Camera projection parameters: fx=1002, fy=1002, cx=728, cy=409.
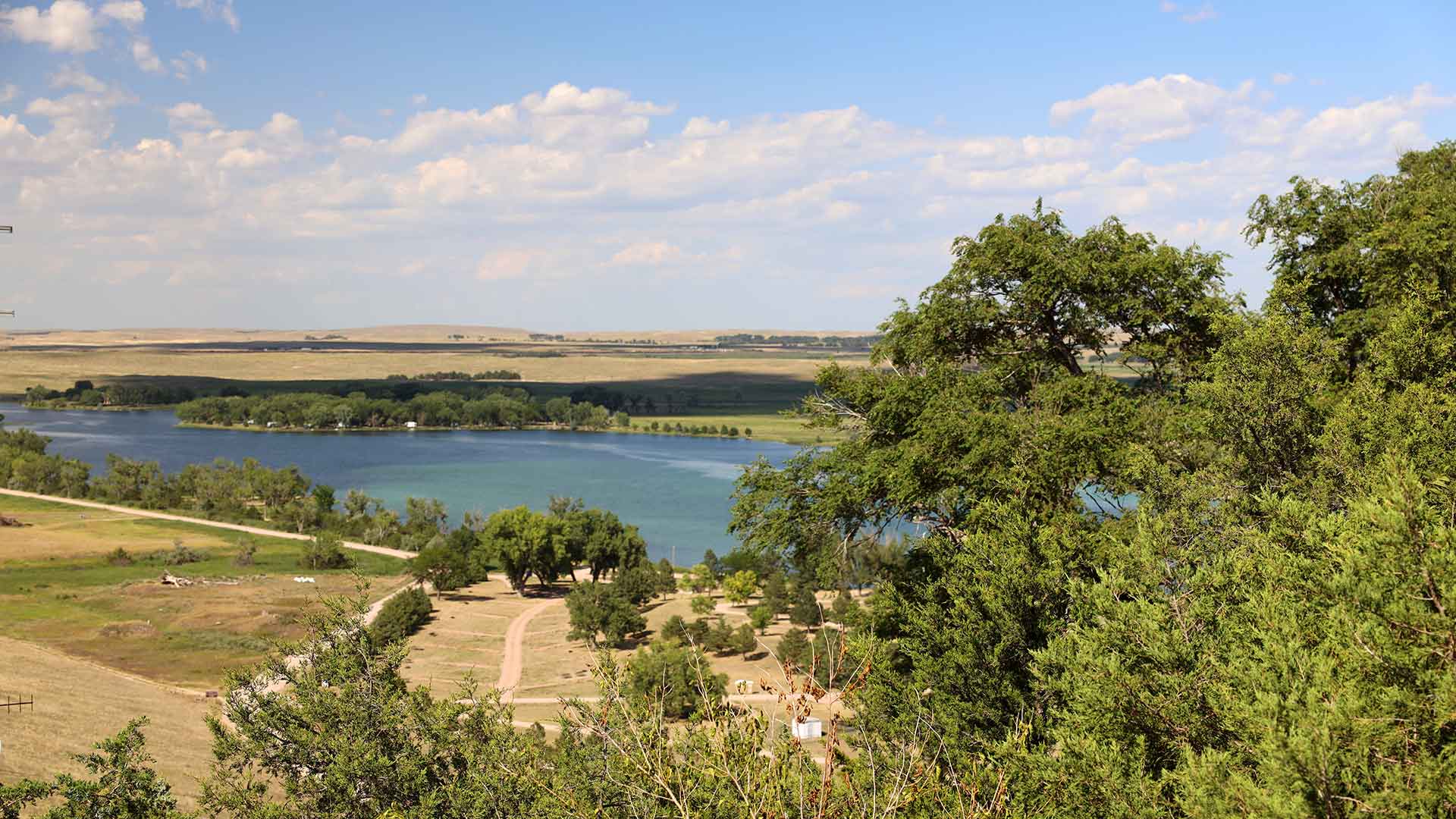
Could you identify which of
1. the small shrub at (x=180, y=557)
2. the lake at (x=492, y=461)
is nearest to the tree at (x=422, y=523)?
the lake at (x=492, y=461)

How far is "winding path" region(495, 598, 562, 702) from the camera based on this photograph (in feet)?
134

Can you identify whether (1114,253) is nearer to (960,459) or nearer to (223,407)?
(960,459)

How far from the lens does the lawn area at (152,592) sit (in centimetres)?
4453

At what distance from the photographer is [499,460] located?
421ft

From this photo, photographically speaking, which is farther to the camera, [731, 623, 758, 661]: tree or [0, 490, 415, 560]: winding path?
[0, 490, 415, 560]: winding path

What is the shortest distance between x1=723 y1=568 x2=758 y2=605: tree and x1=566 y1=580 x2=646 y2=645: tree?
27.2ft

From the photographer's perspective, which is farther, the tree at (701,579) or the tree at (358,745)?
the tree at (701,579)

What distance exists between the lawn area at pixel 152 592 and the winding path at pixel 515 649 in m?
8.13

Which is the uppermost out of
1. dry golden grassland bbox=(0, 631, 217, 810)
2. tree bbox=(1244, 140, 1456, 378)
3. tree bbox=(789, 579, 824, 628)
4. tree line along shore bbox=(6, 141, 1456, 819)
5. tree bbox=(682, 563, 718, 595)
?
tree bbox=(1244, 140, 1456, 378)

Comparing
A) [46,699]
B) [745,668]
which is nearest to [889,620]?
[745,668]

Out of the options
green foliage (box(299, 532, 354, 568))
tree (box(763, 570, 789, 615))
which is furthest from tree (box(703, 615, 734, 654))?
green foliage (box(299, 532, 354, 568))

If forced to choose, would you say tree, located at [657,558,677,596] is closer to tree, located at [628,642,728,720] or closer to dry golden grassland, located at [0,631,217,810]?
tree, located at [628,642,728,720]

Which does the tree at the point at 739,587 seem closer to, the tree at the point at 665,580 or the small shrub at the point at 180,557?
the tree at the point at 665,580

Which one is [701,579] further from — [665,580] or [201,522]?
[201,522]
